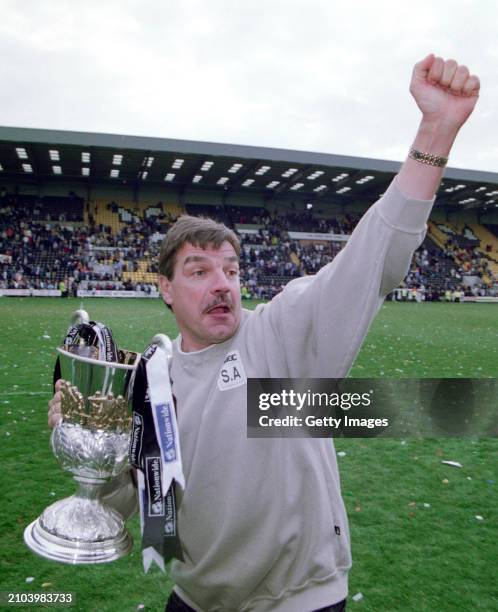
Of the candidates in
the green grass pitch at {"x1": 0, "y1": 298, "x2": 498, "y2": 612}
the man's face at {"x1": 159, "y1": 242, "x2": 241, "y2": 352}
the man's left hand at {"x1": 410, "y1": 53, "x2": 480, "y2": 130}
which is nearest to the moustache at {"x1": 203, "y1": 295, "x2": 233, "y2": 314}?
the man's face at {"x1": 159, "y1": 242, "x2": 241, "y2": 352}

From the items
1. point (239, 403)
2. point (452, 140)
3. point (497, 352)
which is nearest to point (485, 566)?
point (239, 403)

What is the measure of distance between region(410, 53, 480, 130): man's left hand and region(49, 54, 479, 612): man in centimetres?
1

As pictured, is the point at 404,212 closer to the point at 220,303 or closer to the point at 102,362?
the point at 220,303

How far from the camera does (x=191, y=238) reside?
1.66 m

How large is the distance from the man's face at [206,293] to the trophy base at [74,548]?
623mm

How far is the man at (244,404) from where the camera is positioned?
123 centimetres

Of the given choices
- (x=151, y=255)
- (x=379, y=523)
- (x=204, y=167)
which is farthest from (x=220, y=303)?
(x=151, y=255)

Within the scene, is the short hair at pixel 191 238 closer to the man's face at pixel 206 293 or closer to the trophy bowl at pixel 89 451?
the man's face at pixel 206 293

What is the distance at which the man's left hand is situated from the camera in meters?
1.17

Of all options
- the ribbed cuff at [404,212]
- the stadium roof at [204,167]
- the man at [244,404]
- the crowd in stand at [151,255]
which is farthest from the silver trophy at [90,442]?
the stadium roof at [204,167]

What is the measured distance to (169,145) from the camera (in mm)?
29484

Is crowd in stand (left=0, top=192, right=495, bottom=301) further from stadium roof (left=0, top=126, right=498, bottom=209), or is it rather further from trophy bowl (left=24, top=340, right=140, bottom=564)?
trophy bowl (left=24, top=340, right=140, bottom=564)

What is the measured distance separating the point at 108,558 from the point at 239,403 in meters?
0.59

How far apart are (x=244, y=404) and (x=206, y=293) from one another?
342 mm
